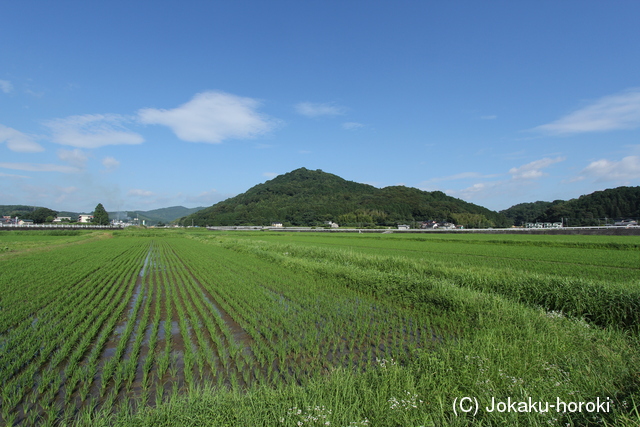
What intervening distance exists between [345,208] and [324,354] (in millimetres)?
115872

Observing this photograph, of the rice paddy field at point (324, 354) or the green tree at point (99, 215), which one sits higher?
the green tree at point (99, 215)

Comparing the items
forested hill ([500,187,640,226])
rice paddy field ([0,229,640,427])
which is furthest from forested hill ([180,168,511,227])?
rice paddy field ([0,229,640,427])

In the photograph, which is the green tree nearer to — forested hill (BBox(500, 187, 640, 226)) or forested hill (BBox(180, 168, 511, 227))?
forested hill (BBox(180, 168, 511, 227))

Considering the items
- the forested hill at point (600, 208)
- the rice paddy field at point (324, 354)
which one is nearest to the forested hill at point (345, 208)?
the forested hill at point (600, 208)

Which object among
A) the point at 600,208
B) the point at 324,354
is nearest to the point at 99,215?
the point at 324,354

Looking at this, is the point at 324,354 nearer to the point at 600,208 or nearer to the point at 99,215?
the point at 600,208

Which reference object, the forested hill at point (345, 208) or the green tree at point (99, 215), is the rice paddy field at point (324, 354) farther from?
the green tree at point (99, 215)

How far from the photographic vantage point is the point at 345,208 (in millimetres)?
120375

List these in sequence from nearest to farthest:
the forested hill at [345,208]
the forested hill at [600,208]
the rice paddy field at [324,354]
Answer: the rice paddy field at [324,354] < the forested hill at [600,208] < the forested hill at [345,208]

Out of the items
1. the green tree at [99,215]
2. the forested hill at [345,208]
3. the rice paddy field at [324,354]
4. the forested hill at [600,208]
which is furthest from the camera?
the green tree at [99,215]

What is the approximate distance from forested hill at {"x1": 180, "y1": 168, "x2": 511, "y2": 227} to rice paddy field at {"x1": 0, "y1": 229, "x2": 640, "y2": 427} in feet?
309

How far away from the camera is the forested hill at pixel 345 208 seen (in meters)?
108

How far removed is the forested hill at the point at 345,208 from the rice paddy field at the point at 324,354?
94.2 m

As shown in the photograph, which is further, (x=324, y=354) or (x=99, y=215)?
(x=99, y=215)
